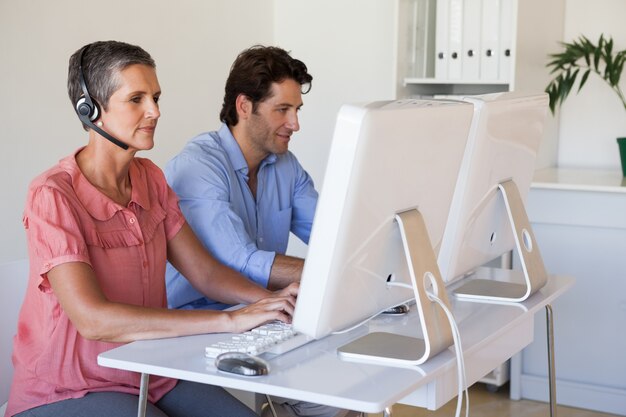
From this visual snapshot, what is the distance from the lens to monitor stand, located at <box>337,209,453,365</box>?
151 cm

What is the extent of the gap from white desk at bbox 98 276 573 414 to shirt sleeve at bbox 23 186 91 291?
0.69 ft

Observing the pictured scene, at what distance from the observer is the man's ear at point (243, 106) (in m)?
2.50

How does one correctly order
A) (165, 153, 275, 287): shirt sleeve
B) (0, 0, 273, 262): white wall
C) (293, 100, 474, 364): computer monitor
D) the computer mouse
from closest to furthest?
(293, 100, 474, 364): computer monitor
the computer mouse
(165, 153, 275, 287): shirt sleeve
(0, 0, 273, 262): white wall

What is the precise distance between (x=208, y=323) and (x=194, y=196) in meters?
0.65

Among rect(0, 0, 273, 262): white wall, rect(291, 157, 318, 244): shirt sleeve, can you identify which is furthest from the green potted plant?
rect(0, 0, 273, 262): white wall

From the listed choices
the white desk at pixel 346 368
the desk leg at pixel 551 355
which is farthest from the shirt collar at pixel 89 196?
the desk leg at pixel 551 355

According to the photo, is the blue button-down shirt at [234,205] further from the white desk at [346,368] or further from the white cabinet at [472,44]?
the white cabinet at [472,44]

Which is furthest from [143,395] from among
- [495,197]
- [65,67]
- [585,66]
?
[585,66]

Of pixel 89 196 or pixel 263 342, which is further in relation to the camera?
pixel 89 196

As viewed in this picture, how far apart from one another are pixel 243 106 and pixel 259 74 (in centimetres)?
10

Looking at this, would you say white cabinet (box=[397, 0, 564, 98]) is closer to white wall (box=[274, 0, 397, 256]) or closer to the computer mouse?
white wall (box=[274, 0, 397, 256])

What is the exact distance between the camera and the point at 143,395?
5.11 ft

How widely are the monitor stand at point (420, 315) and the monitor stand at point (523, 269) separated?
40 cm

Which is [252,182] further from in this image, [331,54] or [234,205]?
[331,54]
